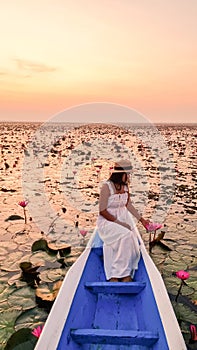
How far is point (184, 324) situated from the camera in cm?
333

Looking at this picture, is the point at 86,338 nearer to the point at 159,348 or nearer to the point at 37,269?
the point at 159,348

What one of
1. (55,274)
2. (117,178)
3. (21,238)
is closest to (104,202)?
(117,178)

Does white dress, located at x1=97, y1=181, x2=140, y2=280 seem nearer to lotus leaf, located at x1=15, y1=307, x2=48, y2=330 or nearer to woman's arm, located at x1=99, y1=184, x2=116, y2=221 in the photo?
woman's arm, located at x1=99, y1=184, x2=116, y2=221

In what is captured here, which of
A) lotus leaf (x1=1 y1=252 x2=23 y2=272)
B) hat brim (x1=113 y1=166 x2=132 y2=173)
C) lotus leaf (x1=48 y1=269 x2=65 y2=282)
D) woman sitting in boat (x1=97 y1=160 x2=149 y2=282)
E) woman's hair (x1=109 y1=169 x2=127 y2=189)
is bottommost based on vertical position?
lotus leaf (x1=1 y1=252 x2=23 y2=272)

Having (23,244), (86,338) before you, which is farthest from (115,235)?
(23,244)

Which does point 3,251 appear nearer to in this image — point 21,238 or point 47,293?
point 21,238

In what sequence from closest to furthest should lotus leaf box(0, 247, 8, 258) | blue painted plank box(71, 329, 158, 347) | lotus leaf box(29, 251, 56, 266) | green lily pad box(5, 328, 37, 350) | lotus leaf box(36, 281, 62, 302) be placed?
blue painted plank box(71, 329, 158, 347)
green lily pad box(5, 328, 37, 350)
lotus leaf box(36, 281, 62, 302)
lotus leaf box(29, 251, 56, 266)
lotus leaf box(0, 247, 8, 258)

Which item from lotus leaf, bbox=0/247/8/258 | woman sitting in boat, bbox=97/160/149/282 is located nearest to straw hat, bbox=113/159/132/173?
woman sitting in boat, bbox=97/160/149/282

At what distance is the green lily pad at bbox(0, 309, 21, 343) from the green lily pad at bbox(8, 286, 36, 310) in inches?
5.8

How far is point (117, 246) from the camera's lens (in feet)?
12.2

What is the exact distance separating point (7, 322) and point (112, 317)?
109 cm

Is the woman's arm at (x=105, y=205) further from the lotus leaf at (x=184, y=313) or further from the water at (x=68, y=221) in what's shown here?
the water at (x=68, y=221)

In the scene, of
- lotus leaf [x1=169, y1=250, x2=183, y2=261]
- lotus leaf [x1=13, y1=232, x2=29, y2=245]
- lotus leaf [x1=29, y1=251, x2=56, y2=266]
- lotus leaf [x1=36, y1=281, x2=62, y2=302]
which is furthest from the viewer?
lotus leaf [x1=13, y1=232, x2=29, y2=245]

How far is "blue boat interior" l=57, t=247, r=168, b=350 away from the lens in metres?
2.40
